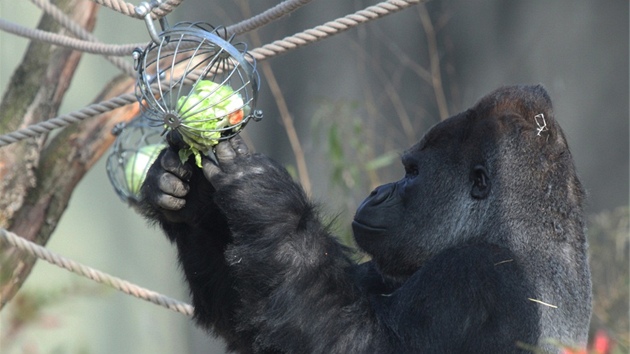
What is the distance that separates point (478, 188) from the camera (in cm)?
283

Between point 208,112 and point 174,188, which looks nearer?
point 208,112

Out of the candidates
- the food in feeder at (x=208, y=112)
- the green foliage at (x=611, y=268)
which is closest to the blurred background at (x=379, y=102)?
the green foliage at (x=611, y=268)

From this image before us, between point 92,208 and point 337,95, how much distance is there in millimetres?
2142

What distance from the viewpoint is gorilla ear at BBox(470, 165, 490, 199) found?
9.19 feet

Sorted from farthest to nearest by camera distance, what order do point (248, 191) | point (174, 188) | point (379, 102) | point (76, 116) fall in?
point (379, 102) → point (76, 116) → point (174, 188) → point (248, 191)

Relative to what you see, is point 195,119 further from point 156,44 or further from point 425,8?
point 425,8

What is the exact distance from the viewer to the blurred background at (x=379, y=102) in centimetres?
597

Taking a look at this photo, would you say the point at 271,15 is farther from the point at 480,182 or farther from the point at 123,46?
the point at 480,182

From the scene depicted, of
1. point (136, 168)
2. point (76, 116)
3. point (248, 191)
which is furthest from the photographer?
point (136, 168)

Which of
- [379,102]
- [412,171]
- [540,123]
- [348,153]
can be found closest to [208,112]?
[412,171]

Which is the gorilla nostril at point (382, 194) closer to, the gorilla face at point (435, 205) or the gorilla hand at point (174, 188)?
the gorilla face at point (435, 205)

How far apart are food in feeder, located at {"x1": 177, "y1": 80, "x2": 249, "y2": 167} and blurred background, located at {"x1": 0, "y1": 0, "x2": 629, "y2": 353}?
131 inches

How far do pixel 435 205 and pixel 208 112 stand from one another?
979mm

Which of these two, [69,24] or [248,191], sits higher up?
[69,24]
